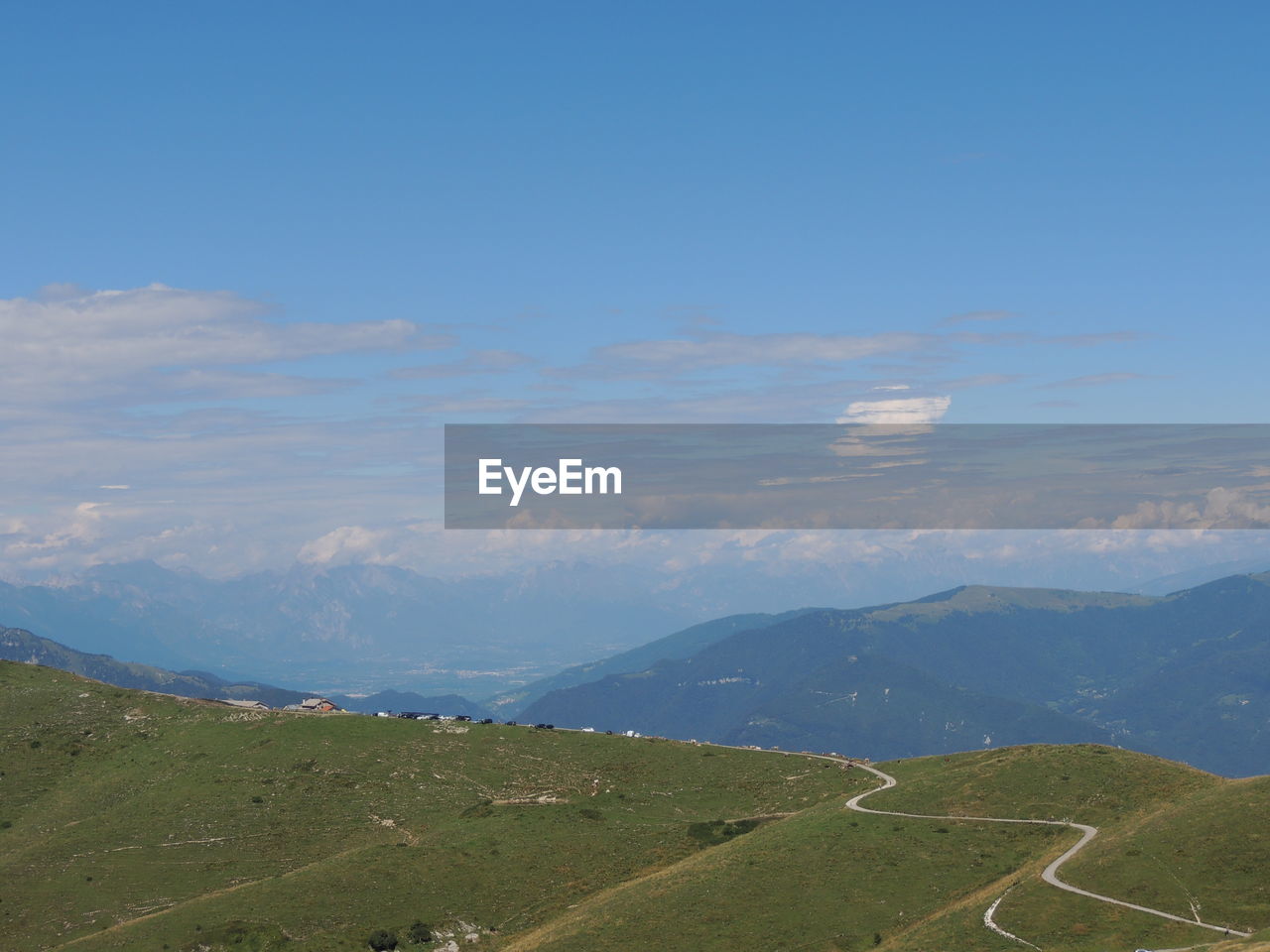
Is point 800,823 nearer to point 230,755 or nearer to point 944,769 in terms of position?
point 944,769

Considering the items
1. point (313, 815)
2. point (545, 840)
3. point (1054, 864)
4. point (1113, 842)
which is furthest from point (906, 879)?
point (313, 815)

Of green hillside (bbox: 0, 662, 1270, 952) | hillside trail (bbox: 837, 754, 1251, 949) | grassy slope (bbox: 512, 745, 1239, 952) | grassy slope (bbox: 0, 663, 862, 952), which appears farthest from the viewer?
grassy slope (bbox: 0, 663, 862, 952)

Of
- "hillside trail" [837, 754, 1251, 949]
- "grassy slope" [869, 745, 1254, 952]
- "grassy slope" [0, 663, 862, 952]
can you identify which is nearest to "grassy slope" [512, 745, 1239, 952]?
"grassy slope" [869, 745, 1254, 952]

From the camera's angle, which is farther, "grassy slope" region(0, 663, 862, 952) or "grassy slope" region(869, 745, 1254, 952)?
"grassy slope" region(0, 663, 862, 952)

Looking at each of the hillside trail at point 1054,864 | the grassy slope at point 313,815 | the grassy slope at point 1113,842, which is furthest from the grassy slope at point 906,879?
the grassy slope at point 313,815

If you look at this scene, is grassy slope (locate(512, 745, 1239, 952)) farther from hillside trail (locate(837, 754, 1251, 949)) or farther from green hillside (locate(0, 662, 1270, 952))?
hillside trail (locate(837, 754, 1251, 949))

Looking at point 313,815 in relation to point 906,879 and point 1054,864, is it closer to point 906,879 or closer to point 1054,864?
point 906,879
